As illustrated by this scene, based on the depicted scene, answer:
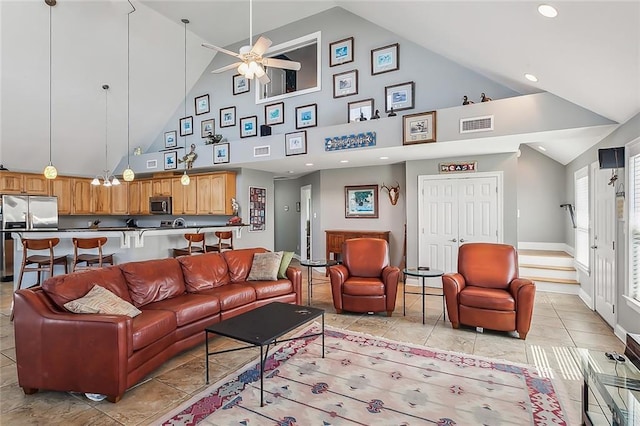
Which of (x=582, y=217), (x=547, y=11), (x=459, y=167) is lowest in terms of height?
(x=582, y=217)

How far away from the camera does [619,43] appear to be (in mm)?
2348

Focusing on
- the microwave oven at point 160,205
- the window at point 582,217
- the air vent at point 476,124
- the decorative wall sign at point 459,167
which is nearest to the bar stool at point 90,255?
the microwave oven at point 160,205

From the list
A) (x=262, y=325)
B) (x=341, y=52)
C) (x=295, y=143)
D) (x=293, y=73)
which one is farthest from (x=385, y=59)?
(x=262, y=325)

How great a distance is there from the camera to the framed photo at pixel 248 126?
7.05 meters

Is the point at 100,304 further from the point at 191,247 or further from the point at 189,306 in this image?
the point at 191,247

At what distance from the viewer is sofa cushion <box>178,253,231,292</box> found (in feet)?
12.9

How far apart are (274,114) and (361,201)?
2.59 meters

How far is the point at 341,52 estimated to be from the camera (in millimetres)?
6035

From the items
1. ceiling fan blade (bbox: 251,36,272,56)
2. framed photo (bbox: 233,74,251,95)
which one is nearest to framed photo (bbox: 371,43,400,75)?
framed photo (bbox: 233,74,251,95)

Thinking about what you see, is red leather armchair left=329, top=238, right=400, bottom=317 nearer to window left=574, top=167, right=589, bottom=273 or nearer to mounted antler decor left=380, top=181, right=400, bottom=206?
mounted antler decor left=380, top=181, right=400, bottom=206

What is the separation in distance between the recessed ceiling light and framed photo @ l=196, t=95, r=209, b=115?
695cm

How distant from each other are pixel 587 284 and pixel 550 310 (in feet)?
2.94

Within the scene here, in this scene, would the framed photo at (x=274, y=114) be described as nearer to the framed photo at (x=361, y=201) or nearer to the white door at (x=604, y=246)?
the framed photo at (x=361, y=201)

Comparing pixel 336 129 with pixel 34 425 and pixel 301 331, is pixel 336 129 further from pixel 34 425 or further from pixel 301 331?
pixel 34 425
